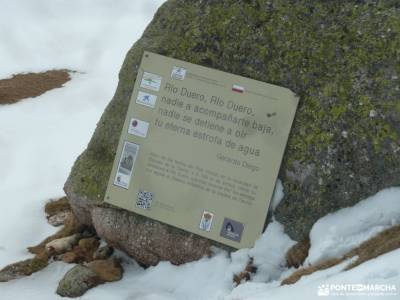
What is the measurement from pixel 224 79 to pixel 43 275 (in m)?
2.86

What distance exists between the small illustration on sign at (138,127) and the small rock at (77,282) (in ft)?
4.90

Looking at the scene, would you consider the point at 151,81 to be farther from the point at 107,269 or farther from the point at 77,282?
the point at 77,282

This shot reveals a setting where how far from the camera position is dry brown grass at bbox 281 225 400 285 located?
3.22m

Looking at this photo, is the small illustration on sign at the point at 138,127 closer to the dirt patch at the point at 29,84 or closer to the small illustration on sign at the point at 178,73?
the small illustration on sign at the point at 178,73

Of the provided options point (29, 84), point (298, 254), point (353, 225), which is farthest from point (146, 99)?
point (29, 84)

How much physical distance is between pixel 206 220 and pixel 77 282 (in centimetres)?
142

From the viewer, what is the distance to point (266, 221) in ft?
13.9

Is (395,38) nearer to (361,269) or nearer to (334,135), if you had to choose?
(334,135)

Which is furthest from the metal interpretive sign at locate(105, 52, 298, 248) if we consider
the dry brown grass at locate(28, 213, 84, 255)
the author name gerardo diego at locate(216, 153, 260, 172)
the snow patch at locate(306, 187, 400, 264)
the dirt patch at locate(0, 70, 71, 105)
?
the dirt patch at locate(0, 70, 71, 105)

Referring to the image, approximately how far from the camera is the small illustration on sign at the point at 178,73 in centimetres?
461

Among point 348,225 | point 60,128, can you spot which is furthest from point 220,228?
point 60,128

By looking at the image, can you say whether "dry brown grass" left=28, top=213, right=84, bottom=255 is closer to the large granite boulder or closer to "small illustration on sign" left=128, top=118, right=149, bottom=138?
the large granite boulder

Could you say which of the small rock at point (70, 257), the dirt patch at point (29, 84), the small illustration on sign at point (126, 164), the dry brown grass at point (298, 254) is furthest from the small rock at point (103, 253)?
the dirt patch at point (29, 84)

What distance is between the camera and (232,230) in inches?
170
